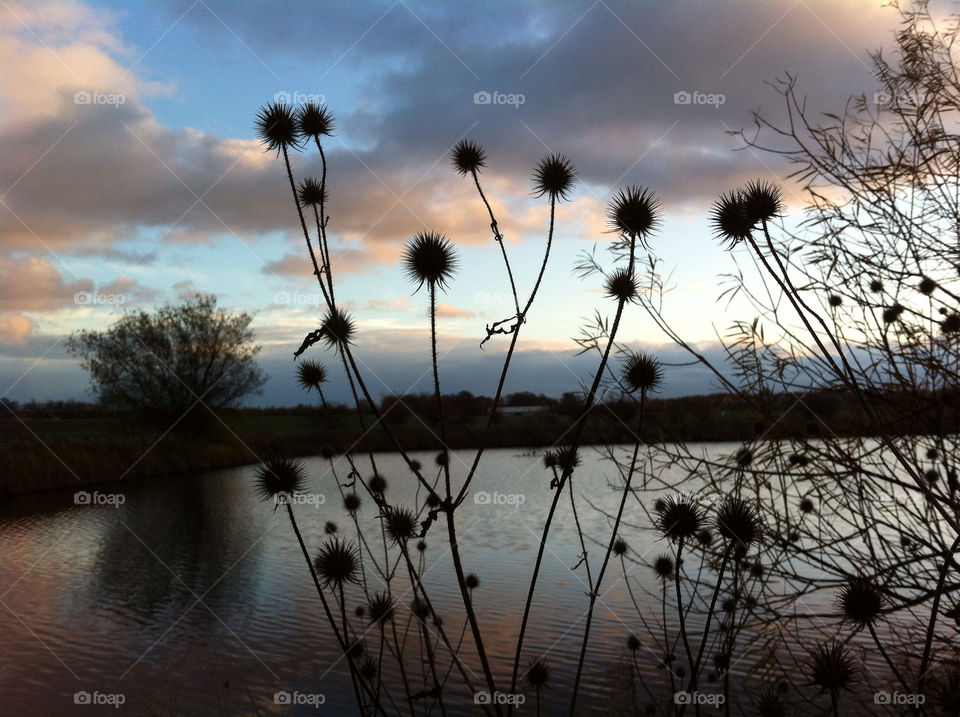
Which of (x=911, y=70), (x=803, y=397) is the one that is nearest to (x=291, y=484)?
(x=803, y=397)

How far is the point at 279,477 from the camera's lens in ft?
10.3

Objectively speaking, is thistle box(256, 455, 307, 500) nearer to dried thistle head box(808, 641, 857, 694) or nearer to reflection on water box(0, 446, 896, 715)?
reflection on water box(0, 446, 896, 715)

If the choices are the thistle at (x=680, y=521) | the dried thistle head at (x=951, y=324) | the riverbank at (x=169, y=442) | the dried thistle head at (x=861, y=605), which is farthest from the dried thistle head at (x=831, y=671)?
the riverbank at (x=169, y=442)

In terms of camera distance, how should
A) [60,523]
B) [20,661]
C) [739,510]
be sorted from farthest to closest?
[60,523]
[20,661]
[739,510]

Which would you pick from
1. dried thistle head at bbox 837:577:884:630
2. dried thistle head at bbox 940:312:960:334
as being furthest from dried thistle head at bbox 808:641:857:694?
dried thistle head at bbox 940:312:960:334

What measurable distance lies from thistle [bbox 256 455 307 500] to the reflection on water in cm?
136

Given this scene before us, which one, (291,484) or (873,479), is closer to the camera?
(291,484)

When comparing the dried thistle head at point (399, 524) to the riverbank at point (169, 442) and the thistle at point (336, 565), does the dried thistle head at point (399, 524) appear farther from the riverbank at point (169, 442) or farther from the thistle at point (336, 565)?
the riverbank at point (169, 442)

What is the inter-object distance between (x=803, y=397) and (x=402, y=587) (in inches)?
352

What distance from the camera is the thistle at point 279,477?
3.12 metres

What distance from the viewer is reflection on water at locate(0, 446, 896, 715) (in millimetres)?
8539

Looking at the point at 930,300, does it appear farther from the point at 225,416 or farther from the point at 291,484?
the point at 225,416

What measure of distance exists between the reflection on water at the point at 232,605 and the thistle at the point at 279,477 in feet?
4.46

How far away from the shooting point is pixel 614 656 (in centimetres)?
895
